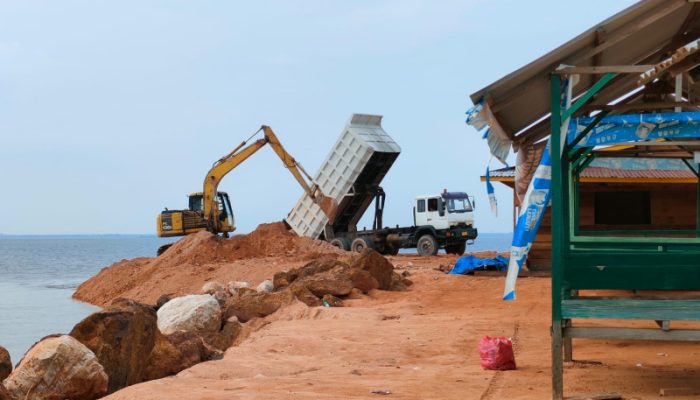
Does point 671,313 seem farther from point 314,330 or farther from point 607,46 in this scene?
point 314,330

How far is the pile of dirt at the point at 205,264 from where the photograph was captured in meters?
26.8

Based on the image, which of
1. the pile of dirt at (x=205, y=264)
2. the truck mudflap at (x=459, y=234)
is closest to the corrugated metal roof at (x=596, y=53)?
the pile of dirt at (x=205, y=264)

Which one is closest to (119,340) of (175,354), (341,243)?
(175,354)

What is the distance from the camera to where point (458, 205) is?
107 feet

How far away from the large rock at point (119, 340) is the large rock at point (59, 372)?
743 mm

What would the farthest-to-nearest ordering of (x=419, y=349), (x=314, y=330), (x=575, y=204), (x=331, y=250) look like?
(x=331, y=250)
(x=314, y=330)
(x=575, y=204)
(x=419, y=349)

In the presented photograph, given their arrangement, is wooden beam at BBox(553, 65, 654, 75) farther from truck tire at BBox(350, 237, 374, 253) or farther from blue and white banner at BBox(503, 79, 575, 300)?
truck tire at BBox(350, 237, 374, 253)

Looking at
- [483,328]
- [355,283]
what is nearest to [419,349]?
[483,328]

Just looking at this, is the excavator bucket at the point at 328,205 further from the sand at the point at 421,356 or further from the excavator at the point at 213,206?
the sand at the point at 421,356

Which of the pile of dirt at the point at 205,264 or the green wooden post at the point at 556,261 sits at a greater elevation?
the green wooden post at the point at 556,261

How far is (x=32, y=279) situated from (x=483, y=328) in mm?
35882

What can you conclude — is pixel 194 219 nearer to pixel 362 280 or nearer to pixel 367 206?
pixel 367 206

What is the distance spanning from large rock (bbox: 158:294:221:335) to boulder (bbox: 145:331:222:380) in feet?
8.01

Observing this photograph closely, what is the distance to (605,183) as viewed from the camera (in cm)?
1998
